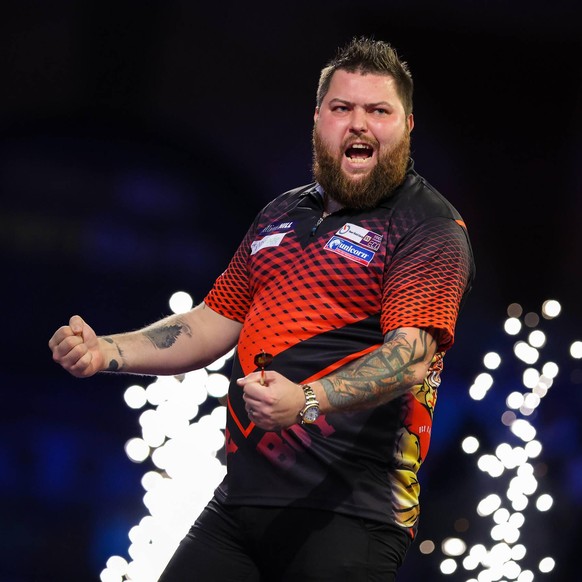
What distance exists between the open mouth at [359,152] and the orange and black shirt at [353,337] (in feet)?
0.48

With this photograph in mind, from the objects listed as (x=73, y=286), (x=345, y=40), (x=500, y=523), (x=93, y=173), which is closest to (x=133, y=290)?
(x=73, y=286)

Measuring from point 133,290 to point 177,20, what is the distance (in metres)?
1.30

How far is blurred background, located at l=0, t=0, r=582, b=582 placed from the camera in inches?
166

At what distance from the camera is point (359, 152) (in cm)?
249

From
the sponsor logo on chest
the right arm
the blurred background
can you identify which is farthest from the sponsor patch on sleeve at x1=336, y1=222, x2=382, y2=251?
the blurred background

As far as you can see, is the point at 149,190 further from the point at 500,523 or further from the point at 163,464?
the point at 500,523

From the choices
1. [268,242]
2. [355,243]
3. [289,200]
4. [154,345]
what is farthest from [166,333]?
[355,243]

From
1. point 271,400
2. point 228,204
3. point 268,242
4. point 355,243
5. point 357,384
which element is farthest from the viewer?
point 228,204

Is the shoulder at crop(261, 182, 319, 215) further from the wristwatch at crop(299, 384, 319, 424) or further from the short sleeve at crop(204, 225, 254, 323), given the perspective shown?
the wristwatch at crop(299, 384, 319, 424)

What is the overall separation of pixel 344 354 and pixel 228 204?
243 cm

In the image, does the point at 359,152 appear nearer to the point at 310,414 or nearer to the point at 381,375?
the point at 381,375

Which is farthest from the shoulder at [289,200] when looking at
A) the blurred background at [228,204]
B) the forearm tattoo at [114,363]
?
the blurred background at [228,204]

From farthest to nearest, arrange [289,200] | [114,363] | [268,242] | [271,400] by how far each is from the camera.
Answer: [289,200]
[268,242]
[114,363]
[271,400]

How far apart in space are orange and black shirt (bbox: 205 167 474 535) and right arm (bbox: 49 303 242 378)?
24 centimetres
